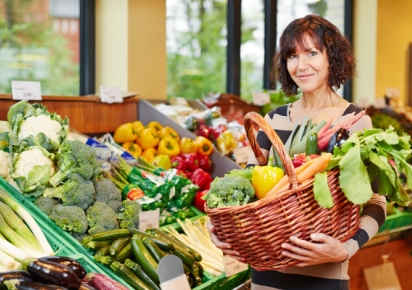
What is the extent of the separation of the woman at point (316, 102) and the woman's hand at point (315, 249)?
125 millimetres

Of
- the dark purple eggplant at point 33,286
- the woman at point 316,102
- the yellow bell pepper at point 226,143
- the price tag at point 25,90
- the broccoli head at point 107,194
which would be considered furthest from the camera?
the yellow bell pepper at point 226,143

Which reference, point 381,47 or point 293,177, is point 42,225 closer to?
point 293,177

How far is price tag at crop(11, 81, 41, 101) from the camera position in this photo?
2.93 meters

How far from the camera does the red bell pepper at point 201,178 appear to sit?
3.34 m

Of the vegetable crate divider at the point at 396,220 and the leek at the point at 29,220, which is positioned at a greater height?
the leek at the point at 29,220

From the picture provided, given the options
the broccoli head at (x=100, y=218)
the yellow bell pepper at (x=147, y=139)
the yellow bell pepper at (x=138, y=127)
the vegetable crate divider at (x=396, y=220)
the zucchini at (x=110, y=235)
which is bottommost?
the vegetable crate divider at (x=396, y=220)

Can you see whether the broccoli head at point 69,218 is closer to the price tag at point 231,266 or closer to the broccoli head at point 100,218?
the broccoli head at point 100,218

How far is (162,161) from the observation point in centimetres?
349

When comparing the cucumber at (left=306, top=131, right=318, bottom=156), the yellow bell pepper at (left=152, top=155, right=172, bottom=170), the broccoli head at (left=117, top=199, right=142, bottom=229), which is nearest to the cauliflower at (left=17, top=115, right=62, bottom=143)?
the broccoli head at (left=117, top=199, right=142, bottom=229)

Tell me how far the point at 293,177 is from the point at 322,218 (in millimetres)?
161

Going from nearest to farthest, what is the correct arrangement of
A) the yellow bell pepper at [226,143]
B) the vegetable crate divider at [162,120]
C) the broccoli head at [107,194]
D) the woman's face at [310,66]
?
the woman's face at [310,66], the broccoli head at [107,194], the vegetable crate divider at [162,120], the yellow bell pepper at [226,143]

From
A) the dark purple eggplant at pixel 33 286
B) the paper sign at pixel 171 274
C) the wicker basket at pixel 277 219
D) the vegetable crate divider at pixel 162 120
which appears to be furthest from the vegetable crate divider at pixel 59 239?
the vegetable crate divider at pixel 162 120

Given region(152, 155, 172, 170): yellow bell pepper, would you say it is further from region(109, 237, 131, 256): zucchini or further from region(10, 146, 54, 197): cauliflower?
region(109, 237, 131, 256): zucchini

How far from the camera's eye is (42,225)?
2.27 meters
